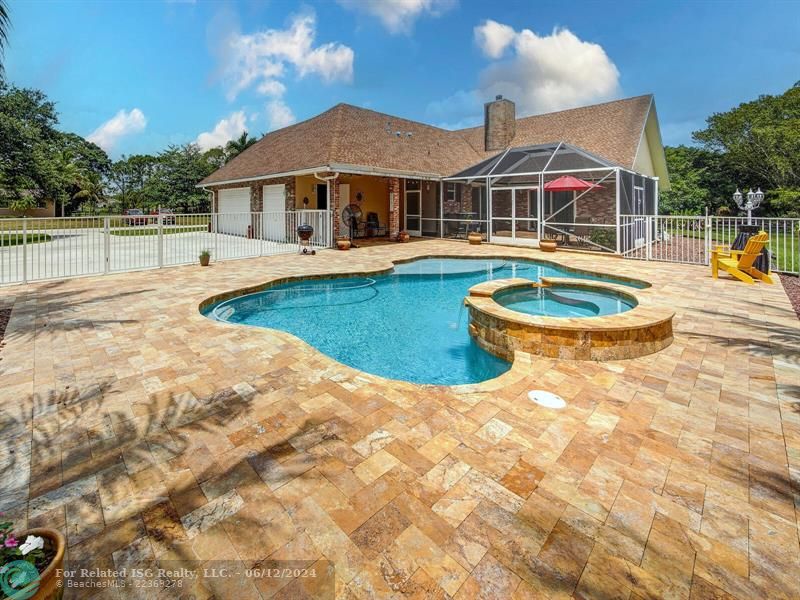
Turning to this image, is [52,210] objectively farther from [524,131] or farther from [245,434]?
[245,434]

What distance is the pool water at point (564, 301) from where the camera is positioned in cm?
750

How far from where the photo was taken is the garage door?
20516mm

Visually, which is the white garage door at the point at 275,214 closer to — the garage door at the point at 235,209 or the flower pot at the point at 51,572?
the garage door at the point at 235,209

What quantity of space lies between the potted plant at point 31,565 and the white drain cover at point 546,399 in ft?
10.5

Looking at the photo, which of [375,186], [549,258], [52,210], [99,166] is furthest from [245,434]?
[99,166]

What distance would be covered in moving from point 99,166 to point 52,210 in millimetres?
10016

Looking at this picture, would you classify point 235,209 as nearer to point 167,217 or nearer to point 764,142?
point 167,217

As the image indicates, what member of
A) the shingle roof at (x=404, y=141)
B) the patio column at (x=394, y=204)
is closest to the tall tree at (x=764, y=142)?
the shingle roof at (x=404, y=141)

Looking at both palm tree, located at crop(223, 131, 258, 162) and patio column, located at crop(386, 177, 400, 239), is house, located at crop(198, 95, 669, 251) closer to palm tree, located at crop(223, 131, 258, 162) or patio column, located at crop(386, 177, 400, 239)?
patio column, located at crop(386, 177, 400, 239)

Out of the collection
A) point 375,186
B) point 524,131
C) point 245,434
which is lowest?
point 245,434

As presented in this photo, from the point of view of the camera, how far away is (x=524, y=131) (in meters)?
21.7

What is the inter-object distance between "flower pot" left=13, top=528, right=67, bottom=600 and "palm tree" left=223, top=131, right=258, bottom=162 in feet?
125

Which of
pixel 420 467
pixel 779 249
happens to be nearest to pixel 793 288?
pixel 779 249

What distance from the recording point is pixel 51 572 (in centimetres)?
Result: 141
